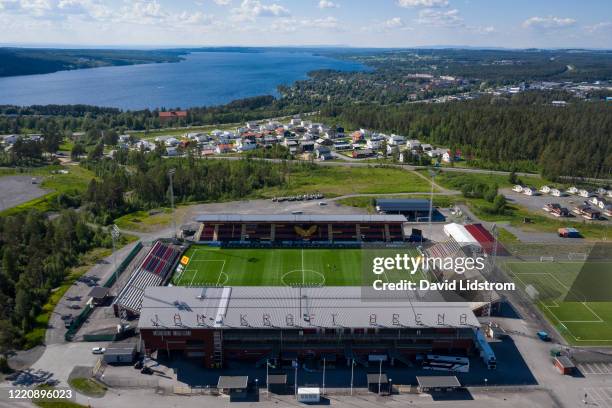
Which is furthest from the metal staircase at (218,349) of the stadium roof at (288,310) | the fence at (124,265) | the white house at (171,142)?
the white house at (171,142)

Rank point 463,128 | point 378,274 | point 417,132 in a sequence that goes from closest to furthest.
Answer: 1. point 378,274
2. point 463,128
3. point 417,132

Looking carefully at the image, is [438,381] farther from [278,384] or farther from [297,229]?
[297,229]

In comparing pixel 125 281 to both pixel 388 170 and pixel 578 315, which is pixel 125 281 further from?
pixel 388 170

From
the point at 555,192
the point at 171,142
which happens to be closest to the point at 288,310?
the point at 555,192

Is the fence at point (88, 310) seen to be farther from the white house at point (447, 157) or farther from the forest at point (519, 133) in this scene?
the forest at point (519, 133)

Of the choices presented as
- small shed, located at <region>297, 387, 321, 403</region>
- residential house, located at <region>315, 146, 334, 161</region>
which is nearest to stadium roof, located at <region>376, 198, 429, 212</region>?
residential house, located at <region>315, 146, 334, 161</region>

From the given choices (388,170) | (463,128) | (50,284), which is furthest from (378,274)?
(463,128)
